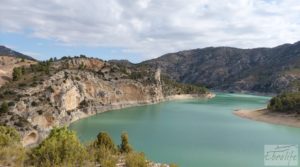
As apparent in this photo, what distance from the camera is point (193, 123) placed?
71.2 m

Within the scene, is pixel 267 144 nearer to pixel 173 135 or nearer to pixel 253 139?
pixel 253 139

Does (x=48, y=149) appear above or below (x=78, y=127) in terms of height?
above

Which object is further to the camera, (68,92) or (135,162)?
(68,92)

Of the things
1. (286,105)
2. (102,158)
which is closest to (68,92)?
(286,105)

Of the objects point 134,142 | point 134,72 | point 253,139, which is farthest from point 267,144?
point 134,72

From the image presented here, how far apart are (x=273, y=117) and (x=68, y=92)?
43.6m

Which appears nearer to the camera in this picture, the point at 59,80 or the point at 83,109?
the point at 59,80

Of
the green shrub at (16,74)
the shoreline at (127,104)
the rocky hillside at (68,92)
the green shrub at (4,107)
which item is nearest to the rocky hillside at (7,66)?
the green shrub at (16,74)

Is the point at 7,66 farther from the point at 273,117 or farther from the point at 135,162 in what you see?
the point at 135,162

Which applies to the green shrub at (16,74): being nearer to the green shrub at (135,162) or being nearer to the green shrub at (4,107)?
the green shrub at (4,107)

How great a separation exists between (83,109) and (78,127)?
68.9 ft
